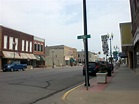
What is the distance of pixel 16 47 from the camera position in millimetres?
67000

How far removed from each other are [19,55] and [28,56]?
501cm

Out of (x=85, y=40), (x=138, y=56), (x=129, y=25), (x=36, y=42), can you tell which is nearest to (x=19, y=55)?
(x=36, y=42)

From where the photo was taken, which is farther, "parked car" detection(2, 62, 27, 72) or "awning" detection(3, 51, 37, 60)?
"awning" detection(3, 51, 37, 60)

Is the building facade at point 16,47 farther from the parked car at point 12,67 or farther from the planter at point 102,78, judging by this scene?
the planter at point 102,78

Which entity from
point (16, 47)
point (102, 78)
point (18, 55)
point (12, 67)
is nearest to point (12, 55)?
point (18, 55)

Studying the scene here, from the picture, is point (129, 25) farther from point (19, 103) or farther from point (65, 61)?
point (65, 61)

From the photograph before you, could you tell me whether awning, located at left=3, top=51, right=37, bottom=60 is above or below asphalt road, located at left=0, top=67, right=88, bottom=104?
above

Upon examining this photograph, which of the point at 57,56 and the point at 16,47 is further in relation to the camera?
the point at 57,56

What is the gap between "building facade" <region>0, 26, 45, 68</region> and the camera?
200 ft

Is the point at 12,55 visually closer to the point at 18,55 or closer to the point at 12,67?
the point at 18,55

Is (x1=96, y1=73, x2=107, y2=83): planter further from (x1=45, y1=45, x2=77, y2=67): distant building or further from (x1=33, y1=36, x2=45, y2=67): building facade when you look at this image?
(x1=45, y1=45, x2=77, y2=67): distant building

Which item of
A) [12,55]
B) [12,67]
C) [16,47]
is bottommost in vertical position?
[12,67]

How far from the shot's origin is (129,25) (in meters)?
37.4

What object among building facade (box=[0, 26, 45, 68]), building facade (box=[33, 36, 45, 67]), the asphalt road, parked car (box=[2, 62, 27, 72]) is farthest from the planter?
building facade (box=[33, 36, 45, 67])
